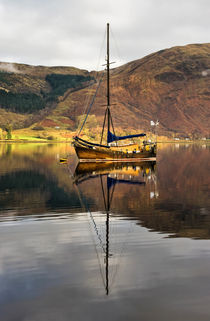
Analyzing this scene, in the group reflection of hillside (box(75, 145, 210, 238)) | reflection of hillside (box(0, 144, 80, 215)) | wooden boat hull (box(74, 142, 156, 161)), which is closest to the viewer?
reflection of hillside (box(75, 145, 210, 238))

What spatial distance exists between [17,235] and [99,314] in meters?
8.55

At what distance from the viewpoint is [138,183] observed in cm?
3697

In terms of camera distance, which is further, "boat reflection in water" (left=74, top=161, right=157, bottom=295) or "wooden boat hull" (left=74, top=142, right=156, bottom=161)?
"wooden boat hull" (left=74, top=142, right=156, bottom=161)

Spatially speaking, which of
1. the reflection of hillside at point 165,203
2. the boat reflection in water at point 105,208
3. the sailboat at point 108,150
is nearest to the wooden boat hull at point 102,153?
the sailboat at point 108,150

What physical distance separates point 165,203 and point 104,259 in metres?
13.1

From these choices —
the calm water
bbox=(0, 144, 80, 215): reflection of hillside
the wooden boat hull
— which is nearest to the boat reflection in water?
the calm water

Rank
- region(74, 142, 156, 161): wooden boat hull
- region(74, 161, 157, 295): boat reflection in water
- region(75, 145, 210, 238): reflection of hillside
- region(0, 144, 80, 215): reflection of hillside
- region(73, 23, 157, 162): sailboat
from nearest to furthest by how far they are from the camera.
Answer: region(74, 161, 157, 295): boat reflection in water < region(75, 145, 210, 238): reflection of hillside < region(0, 144, 80, 215): reflection of hillside < region(73, 23, 157, 162): sailboat < region(74, 142, 156, 161): wooden boat hull

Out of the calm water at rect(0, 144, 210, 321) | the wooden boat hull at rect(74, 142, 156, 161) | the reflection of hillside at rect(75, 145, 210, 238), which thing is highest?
the wooden boat hull at rect(74, 142, 156, 161)

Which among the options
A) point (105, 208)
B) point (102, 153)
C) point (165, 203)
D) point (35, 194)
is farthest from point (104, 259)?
point (102, 153)

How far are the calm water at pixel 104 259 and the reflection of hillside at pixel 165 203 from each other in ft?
0.21

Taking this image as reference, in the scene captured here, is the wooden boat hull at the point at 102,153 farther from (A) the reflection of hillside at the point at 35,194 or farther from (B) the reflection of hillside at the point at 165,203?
(B) the reflection of hillside at the point at 165,203

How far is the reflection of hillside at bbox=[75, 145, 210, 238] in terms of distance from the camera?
1815cm

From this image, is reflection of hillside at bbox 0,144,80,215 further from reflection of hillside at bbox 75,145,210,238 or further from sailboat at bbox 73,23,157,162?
sailboat at bbox 73,23,157,162

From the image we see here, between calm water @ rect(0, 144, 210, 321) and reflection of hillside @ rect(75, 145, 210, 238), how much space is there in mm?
63
